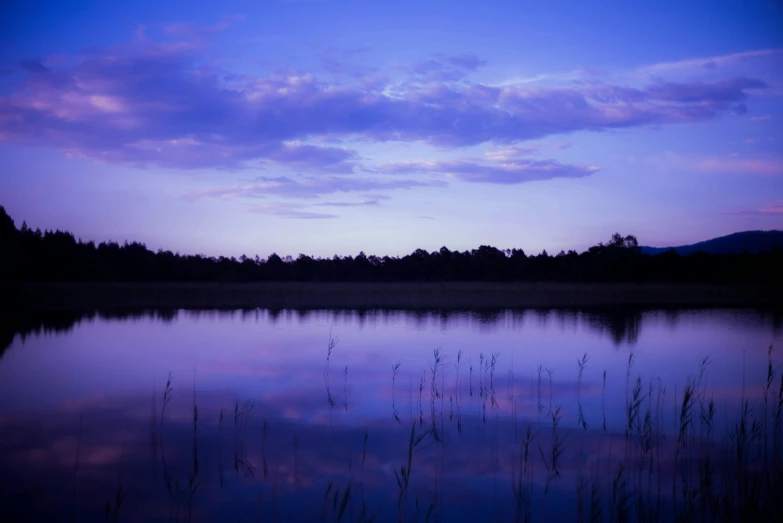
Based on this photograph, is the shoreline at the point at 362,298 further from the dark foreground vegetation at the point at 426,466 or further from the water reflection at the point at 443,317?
the dark foreground vegetation at the point at 426,466

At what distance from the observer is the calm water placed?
5.18m

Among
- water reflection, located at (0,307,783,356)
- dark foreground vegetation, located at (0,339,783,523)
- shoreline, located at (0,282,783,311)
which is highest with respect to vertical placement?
shoreline, located at (0,282,783,311)

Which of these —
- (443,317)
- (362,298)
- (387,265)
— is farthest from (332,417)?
(387,265)

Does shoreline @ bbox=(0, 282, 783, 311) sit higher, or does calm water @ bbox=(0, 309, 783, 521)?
shoreline @ bbox=(0, 282, 783, 311)

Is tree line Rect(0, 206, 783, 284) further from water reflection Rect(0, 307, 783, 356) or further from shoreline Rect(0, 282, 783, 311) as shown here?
water reflection Rect(0, 307, 783, 356)

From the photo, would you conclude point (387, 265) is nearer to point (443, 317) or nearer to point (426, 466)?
point (443, 317)

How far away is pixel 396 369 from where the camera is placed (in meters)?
11.4

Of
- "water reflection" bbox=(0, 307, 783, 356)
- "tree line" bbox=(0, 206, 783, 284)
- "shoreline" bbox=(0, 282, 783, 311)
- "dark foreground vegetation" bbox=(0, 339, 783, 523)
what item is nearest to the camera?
"dark foreground vegetation" bbox=(0, 339, 783, 523)

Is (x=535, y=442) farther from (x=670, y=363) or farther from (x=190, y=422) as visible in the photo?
(x=670, y=363)

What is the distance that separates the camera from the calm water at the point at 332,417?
5.18m

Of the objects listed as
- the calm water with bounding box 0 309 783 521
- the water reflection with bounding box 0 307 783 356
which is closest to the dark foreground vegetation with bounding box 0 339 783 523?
the calm water with bounding box 0 309 783 521

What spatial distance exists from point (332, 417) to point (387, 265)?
5175 centimetres

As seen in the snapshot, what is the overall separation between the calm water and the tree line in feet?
88.6

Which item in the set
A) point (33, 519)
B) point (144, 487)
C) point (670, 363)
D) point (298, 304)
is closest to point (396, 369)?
point (670, 363)
